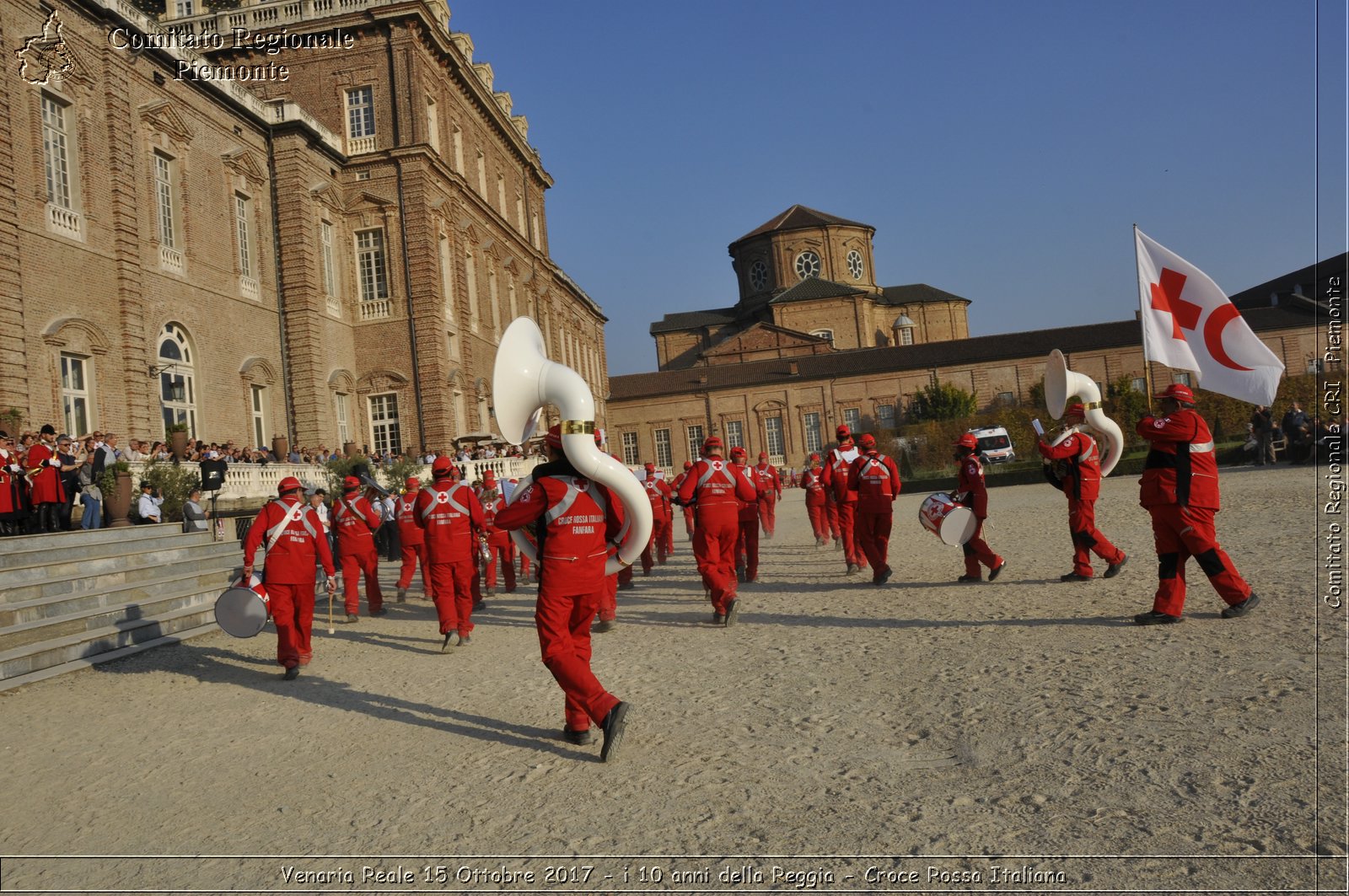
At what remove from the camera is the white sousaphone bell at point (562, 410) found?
236 inches

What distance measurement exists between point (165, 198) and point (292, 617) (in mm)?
21469

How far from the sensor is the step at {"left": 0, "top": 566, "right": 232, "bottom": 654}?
1007 cm

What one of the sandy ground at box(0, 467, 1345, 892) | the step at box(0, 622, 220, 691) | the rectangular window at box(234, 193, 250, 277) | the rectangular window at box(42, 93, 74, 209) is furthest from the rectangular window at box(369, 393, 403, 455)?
the sandy ground at box(0, 467, 1345, 892)

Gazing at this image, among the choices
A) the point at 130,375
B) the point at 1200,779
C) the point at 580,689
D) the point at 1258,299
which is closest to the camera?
the point at 1200,779

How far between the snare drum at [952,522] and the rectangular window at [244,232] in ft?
83.1

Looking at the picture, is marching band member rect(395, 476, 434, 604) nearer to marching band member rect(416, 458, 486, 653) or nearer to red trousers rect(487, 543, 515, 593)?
red trousers rect(487, 543, 515, 593)

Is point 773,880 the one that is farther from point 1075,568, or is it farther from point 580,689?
point 1075,568

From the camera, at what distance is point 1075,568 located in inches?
422

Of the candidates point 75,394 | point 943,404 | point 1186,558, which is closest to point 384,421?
point 75,394

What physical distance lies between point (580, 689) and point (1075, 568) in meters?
7.04

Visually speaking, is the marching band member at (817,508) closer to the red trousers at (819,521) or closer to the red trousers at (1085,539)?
the red trousers at (819,521)

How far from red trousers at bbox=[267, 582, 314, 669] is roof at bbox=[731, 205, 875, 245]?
79.3 meters

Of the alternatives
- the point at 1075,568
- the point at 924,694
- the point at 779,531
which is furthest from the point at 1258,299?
the point at 924,694

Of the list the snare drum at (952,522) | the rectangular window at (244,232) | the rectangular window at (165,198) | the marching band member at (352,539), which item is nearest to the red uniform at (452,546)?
the marching band member at (352,539)
